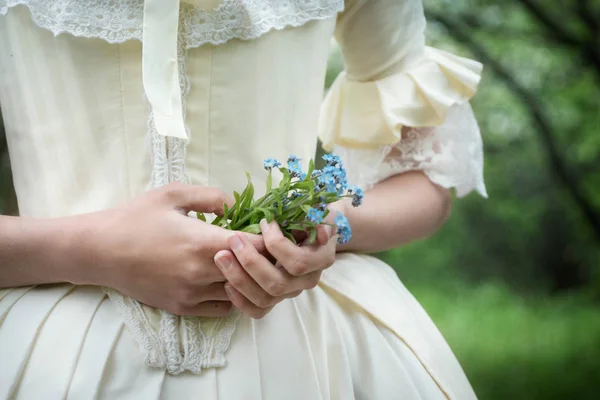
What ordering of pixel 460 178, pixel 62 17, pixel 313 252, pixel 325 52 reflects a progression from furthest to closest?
pixel 460 178 < pixel 325 52 < pixel 62 17 < pixel 313 252

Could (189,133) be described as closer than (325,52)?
Yes

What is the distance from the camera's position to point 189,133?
1032mm

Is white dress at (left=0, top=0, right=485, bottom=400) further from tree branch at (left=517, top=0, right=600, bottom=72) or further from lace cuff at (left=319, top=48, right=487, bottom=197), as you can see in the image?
tree branch at (left=517, top=0, right=600, bottom=72)

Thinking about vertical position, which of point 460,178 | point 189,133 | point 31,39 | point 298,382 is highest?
point 31,39

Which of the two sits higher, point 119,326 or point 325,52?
point 325,52

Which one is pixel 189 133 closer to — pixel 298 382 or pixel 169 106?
pixel 169 106

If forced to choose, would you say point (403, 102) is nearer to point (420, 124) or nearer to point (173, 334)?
point (420, 124)

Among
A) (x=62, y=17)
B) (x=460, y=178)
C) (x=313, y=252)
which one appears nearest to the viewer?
Answer: (x=313, y=252)

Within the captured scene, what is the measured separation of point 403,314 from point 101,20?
0.61 metres

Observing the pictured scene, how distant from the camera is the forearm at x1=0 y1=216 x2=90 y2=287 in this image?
935 millimetres

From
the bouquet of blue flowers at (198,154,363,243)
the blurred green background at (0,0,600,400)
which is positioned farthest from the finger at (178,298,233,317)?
the blurred green background at (0,0,600,400)

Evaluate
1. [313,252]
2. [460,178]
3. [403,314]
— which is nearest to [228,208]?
[313,252]

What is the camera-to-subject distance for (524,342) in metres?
6.14

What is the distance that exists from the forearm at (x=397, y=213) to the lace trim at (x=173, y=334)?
0.93ft
